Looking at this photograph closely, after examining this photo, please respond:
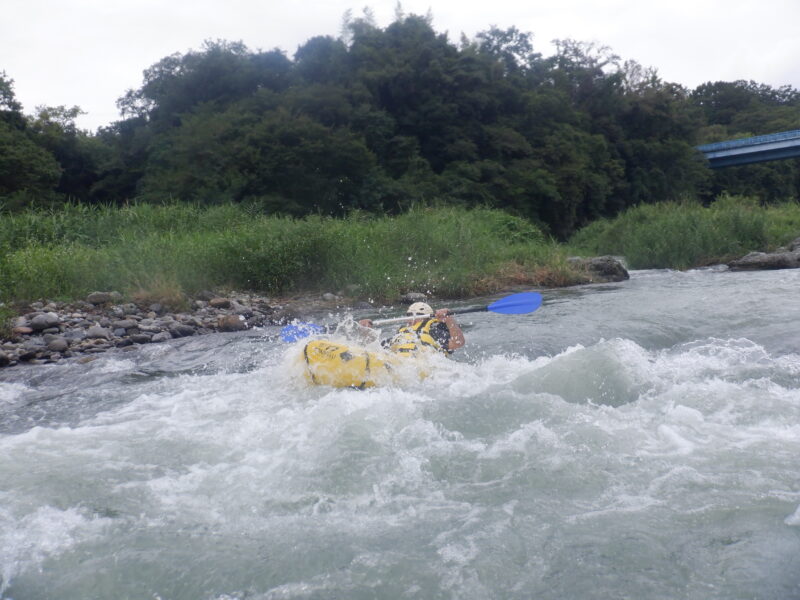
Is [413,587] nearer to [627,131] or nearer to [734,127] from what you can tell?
[627,131]

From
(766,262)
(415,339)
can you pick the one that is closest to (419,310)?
(415,339)

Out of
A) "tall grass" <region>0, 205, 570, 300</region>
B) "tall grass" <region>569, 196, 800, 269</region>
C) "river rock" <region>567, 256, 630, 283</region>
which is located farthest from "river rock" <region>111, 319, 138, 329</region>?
"tall grass" <region>569, 196, 800, 269</region>

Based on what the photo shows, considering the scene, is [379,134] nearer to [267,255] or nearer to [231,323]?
[267,255]

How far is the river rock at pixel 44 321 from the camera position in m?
7.72

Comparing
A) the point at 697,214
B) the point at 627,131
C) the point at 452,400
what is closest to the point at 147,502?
the point at 452,400

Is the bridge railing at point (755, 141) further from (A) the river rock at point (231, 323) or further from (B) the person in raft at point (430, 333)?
(B) the person in raft at point (430, 333)

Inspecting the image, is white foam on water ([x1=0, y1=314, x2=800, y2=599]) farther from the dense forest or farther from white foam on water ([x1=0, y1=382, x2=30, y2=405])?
the dense forest

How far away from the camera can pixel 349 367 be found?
4.64m

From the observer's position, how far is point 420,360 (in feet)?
16.5

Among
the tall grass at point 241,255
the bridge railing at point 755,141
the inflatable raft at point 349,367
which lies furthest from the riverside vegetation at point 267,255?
the bridge railing at point 755,141

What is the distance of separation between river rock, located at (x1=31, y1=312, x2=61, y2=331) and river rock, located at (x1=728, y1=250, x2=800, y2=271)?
11923 mm

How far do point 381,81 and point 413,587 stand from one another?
23.4 metres

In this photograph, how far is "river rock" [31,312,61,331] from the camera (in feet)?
25.3

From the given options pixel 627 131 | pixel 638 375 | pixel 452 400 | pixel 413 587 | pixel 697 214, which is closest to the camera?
pixel 413 587
